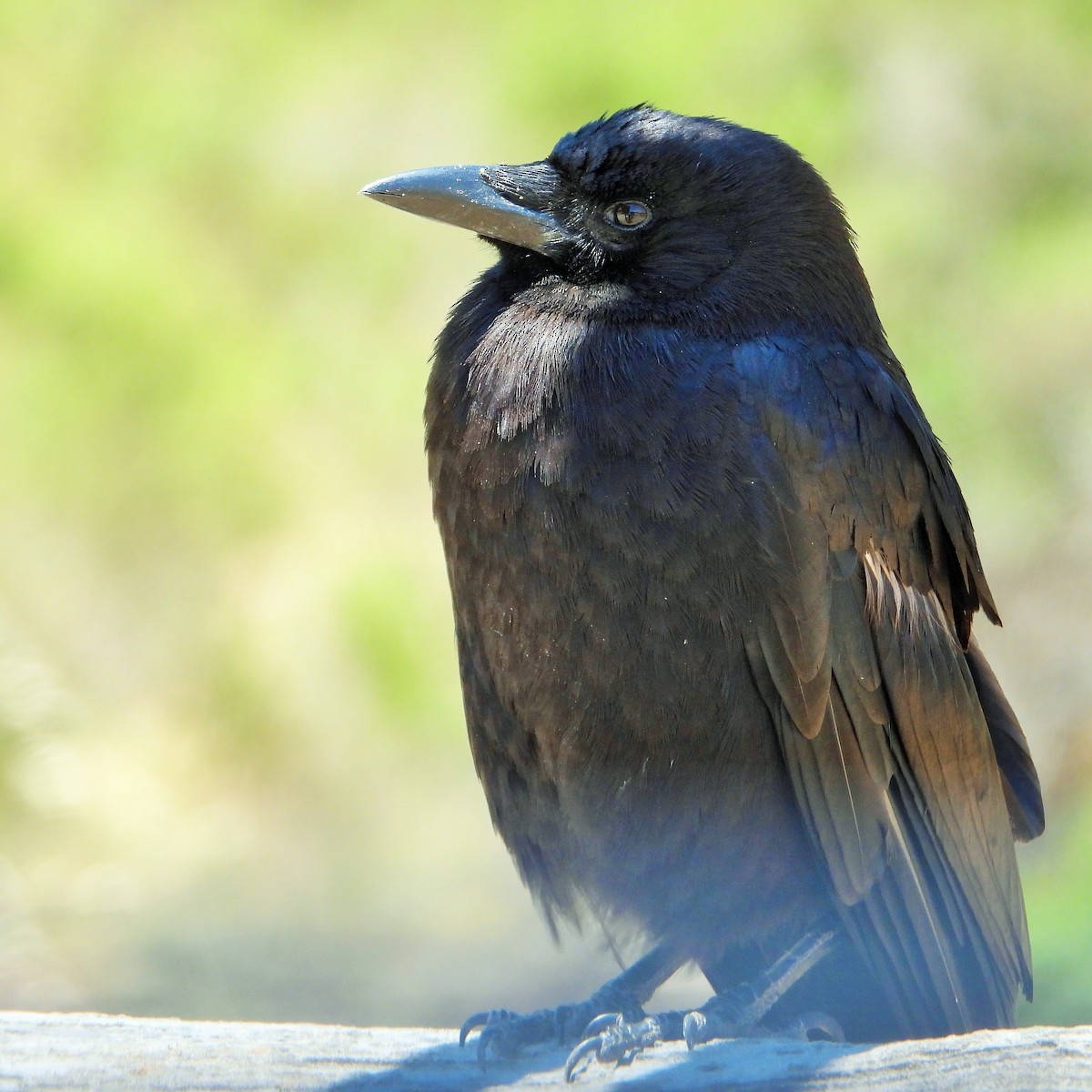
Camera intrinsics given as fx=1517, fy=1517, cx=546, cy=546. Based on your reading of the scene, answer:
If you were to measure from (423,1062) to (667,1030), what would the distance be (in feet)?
1.40

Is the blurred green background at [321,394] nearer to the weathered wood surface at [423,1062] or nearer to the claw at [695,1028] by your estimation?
the claw at [695,1028]

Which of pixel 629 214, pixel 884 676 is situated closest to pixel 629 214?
pixel 629 214

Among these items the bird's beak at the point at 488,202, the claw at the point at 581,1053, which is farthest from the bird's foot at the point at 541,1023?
the bird's beak at the point at 488,202

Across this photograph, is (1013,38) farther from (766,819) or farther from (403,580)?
(766,819)

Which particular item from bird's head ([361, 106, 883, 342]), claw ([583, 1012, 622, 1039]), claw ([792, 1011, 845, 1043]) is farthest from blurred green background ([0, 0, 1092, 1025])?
bird's head ([361, 106, 883, 342])

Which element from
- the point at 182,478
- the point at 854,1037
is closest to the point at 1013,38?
the point at 182,478

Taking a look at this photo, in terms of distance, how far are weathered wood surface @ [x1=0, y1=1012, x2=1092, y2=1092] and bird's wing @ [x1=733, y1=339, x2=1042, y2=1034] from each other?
43 cm

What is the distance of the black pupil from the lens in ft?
8.62

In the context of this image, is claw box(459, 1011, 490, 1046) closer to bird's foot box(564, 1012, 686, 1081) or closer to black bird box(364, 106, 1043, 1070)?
black bird box(364, 106, 1043, 1070)

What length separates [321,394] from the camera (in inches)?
227

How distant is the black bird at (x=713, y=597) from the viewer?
2.40 m

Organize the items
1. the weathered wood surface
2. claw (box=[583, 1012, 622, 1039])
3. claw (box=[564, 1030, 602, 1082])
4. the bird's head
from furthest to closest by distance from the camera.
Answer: the bird's head < claw (box=[583, 1012, 622, 1039]) < claw (box=[564, 1030, 602, 1082]) < the weathered wood surface

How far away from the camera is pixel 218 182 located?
5980mm

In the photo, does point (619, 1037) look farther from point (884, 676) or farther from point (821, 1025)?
point (884, 676)
